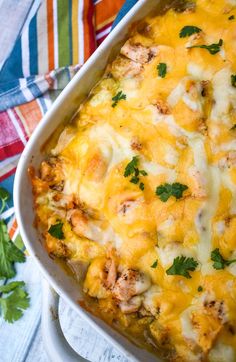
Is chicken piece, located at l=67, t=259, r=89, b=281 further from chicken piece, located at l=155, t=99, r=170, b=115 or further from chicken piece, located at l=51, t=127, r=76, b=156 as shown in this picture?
chicken piece, located at l=155, t=99, r=170, b=115

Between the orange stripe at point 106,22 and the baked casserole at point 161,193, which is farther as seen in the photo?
the orange stripe at point 106,22

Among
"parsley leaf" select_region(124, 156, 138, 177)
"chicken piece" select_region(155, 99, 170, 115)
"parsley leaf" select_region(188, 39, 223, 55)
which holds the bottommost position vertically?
"parsley leaf" select_region(124, 156, 138, 177)

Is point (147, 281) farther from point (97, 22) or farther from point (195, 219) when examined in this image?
point (97, 22)

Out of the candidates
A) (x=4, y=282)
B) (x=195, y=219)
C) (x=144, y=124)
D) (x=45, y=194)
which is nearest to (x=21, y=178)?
(x=45, y=194)

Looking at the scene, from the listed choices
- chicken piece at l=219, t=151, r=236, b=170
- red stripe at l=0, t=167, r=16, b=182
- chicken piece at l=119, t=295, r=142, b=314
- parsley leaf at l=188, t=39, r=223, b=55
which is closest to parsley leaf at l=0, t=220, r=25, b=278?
red stripe at l=0, t=167, r=16, b=182

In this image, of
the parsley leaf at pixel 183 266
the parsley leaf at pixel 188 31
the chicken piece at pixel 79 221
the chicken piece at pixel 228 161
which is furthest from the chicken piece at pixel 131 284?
the parsley leaf at pixel 188 31

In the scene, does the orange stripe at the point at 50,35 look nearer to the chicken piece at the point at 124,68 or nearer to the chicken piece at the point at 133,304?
the chicken piece at the point at 124,68
